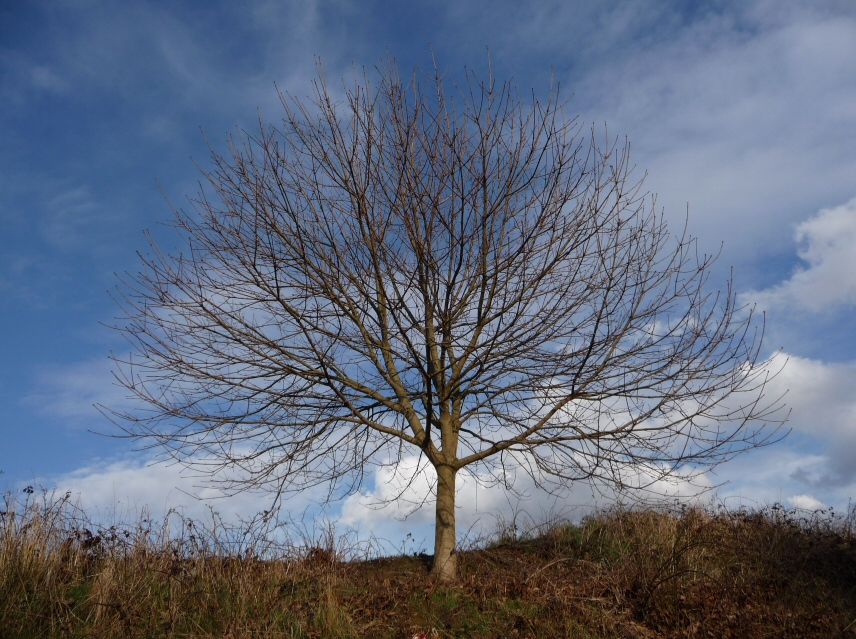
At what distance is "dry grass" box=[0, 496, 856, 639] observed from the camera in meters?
5.27

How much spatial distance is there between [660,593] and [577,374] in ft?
7.07

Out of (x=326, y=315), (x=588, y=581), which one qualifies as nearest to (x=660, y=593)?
(x=588, y=581)

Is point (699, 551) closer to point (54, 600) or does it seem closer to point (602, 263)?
point (602, 263)

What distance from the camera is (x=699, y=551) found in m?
7.95

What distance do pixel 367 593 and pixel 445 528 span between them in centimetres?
145

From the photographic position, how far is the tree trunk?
22.8 ft

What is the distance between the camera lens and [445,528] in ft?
23.4

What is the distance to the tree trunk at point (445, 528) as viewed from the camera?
6.95m

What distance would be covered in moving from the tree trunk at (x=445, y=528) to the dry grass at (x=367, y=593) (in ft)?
0.75

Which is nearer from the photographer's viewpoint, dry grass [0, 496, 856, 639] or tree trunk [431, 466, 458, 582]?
dry grass [0, 496, 856, 639]

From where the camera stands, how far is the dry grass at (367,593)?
5.27 meters

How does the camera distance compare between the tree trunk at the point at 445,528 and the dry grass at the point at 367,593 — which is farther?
the tree trunk at the point at 445,528

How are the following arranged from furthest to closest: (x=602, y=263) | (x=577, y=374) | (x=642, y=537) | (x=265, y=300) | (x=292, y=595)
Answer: (x=642, y=537) → (x=265, y=300) → (x=602, y=263) → (x=577, y=374) → (x=292, y=595)

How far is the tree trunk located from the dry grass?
0.75 ft
